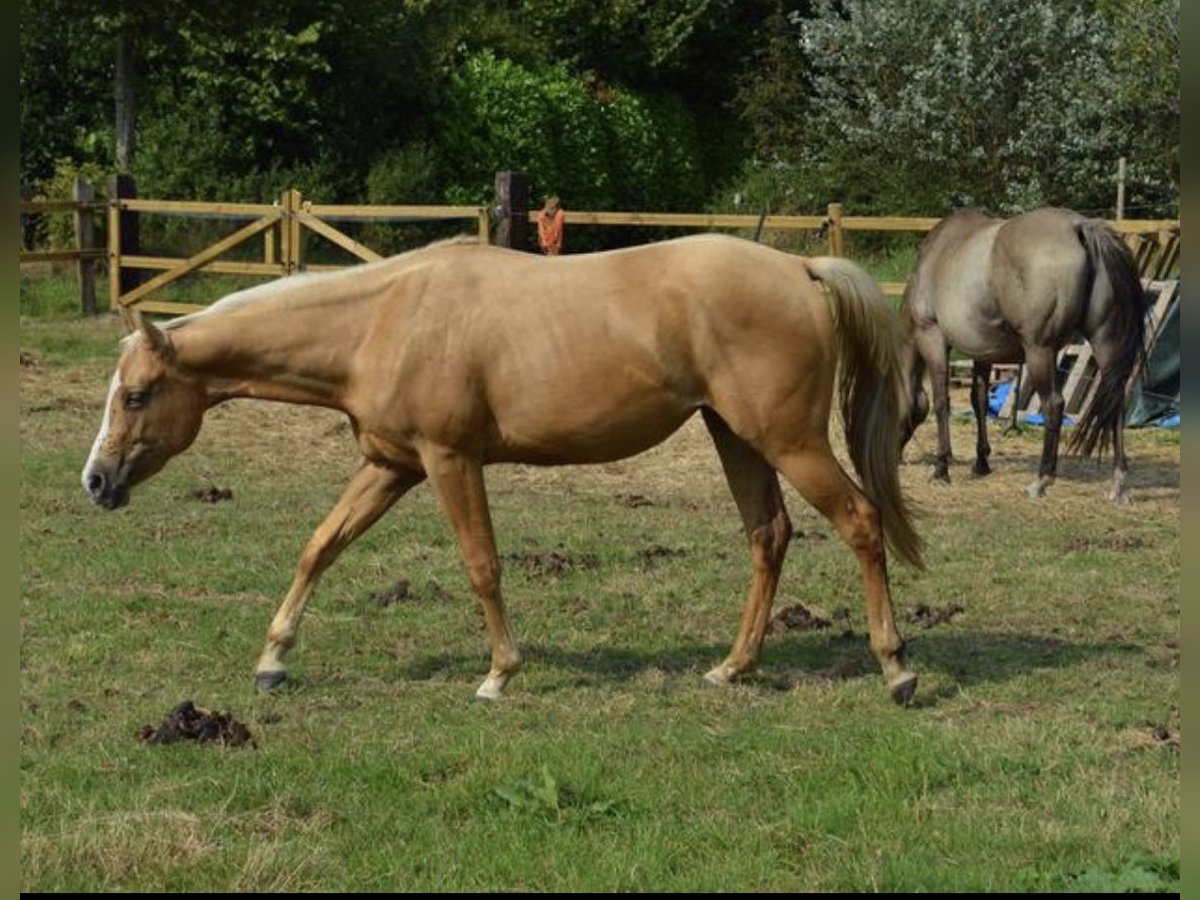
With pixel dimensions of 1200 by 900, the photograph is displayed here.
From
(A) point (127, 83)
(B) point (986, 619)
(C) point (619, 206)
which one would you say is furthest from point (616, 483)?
(C) point (619, 206)

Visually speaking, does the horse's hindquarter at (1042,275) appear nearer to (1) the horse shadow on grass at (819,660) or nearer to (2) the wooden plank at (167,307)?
(1) the horse shadow on grass at (819,660)

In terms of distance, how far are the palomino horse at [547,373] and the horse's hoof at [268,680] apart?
0.4 inches

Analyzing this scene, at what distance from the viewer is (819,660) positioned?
748 centimetres

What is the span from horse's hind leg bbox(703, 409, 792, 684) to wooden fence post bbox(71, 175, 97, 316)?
1425cm

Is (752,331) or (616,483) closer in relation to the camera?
(752,331)

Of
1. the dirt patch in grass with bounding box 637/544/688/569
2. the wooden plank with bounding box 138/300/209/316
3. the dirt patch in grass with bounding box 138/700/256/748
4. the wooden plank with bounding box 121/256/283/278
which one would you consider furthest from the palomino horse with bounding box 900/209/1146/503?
the wooden plank with bounding box 138/300/209/316

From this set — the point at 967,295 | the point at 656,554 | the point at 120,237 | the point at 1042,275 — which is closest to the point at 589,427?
the point at 656,554

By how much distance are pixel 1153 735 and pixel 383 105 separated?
80.8 ft

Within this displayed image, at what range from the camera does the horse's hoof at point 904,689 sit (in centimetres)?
667

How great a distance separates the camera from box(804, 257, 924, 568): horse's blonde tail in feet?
22.7

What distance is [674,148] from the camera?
108ft

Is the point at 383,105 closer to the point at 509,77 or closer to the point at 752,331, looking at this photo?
the point at 509,77

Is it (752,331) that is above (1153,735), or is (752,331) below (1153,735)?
above

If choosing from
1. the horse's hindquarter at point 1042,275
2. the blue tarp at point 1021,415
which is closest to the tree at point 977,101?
the blue tarp at point 1021,415
